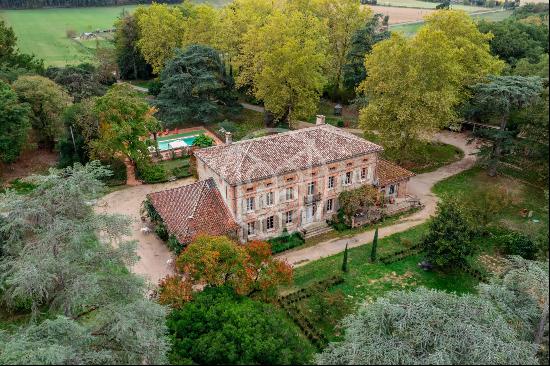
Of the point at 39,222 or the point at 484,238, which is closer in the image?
the point at 39,222

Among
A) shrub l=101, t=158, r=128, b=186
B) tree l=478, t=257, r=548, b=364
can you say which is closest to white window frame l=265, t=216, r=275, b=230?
tree l=478, t=257, r=548, b=364

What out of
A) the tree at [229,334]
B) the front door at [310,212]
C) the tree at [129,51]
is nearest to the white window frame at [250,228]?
the front door at [310,212]

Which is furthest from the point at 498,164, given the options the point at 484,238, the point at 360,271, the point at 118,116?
the point at 118,116

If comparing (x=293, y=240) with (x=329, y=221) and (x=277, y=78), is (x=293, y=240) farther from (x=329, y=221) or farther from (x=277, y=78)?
(x=277, y=78)

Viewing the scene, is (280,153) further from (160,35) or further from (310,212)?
(160,35)

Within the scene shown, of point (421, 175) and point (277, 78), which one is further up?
point (277, 78)

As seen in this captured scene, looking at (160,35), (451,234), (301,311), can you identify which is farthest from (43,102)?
(451,234)

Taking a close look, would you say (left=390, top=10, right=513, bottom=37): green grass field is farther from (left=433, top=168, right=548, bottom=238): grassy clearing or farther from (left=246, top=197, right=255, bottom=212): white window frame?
(left=246, top=197, right=255, bottom=212): white window frame
